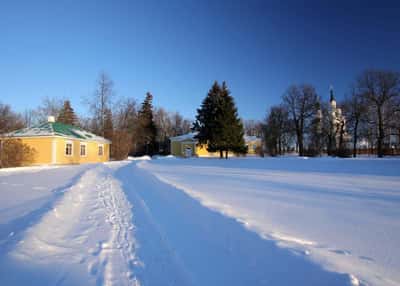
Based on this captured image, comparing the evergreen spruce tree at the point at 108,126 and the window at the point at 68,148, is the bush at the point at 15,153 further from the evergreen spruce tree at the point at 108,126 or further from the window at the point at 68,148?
the evergreen spruce tree at the point at 108,126

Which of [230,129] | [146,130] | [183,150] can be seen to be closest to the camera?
[230,129]

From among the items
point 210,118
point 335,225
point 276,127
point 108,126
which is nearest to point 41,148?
point 108,126

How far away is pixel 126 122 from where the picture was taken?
3734 cm

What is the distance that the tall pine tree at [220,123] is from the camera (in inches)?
1059

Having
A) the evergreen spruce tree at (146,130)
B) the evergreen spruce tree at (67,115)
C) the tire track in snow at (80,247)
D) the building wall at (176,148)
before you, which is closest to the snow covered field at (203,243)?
the tire track in snow at (80,247)

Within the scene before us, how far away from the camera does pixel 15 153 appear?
17938 mm

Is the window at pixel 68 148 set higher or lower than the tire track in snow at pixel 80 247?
higher

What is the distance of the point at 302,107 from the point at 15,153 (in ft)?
120

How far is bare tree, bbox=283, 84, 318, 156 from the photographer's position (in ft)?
108

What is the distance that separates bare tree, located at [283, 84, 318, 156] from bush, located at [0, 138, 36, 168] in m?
34.4

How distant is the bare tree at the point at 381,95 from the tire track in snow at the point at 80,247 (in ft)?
101

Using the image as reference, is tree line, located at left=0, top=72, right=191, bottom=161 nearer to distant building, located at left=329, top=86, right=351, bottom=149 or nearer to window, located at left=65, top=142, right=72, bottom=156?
window, located at left=65, top=142, right=72, bottom=156

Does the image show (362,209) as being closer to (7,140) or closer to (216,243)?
(216,243)

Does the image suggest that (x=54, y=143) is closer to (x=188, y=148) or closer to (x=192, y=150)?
(x=188, y=148)
